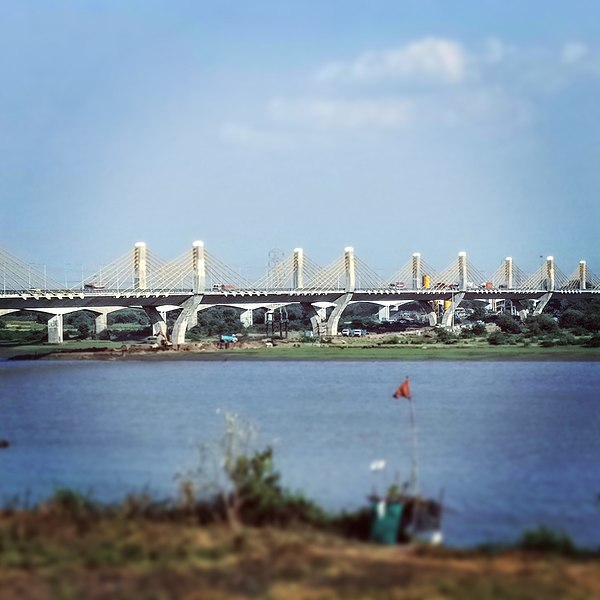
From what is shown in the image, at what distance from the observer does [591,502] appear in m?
19.0

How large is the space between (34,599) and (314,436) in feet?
52.1

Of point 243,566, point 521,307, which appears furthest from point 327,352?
point 521,307

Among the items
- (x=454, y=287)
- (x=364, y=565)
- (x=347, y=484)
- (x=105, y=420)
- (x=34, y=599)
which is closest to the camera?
(x=34, y=599)

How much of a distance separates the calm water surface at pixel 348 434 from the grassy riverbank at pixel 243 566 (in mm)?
2402

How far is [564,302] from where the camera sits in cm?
14112

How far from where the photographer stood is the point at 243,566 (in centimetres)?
1384

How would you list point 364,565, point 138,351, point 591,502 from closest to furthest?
1. point 364,565
2. point 591,502
3. point 138,351

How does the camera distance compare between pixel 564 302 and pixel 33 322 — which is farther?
pixel 564 302

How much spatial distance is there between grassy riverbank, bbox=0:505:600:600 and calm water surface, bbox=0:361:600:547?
2402 mm

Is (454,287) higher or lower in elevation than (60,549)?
higher

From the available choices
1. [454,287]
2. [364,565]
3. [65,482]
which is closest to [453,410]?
[65,482]

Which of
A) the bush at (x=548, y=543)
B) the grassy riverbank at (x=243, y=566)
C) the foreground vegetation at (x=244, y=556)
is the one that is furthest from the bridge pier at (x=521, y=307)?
the grassy riverbank at (x=243, y=566)

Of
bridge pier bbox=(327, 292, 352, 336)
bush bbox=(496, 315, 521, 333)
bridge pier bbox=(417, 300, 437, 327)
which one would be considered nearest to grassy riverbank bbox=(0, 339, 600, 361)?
bridge pier bbox=(327, 292, 352, 336)

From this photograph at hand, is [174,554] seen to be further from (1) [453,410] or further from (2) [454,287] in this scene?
(2) [454,287]
